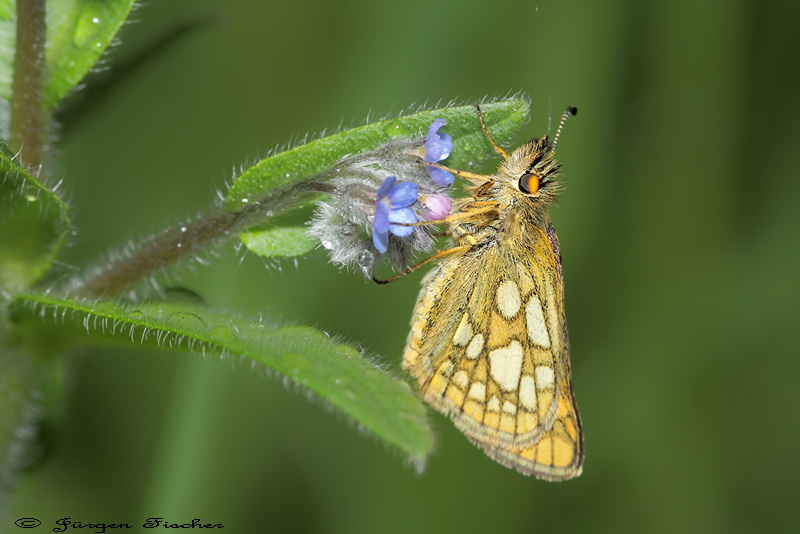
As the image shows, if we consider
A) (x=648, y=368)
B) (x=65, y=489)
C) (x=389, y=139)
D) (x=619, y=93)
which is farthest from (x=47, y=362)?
(x=619, y=93)

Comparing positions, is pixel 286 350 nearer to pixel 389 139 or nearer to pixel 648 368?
pixel 389 139

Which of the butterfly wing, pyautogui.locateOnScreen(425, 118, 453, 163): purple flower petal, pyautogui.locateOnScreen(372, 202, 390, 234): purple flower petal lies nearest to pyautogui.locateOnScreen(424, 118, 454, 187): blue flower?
pyautogui.locateOnScreen(425, 118, 453, 163): purple flower petal

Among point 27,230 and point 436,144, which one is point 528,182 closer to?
point 436,144

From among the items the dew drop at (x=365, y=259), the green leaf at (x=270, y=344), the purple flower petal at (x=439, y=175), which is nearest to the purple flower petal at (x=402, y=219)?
the dew drop at (x=365, y=259)

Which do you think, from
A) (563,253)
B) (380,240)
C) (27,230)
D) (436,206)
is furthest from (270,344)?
(563,253)

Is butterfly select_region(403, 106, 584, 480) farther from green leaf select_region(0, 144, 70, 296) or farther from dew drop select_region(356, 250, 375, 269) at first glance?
green leaf select_region(0, 144, 70, 296)

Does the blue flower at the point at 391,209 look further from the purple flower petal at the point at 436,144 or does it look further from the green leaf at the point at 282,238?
the green leaf at the point at 282,238
